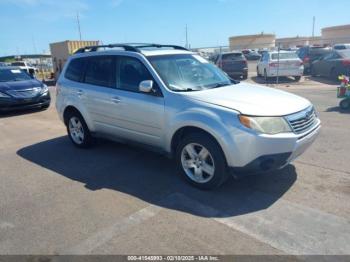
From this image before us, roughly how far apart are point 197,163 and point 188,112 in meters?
0.69

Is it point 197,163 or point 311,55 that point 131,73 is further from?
point 311,55

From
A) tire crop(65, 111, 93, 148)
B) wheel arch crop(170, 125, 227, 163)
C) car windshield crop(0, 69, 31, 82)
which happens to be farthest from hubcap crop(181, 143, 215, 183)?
car windshield crop(0, 69, 31, 82)

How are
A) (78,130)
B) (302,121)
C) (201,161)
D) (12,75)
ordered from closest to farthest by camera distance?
(302,121), (201,161), (78,130), (12,75)

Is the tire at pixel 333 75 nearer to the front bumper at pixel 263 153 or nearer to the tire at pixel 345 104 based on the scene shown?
the tire at pixel 345 104

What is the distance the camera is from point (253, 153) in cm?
383

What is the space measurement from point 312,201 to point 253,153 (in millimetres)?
930

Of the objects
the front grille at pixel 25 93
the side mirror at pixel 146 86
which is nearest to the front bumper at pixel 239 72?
the front grille at pixel 25 93

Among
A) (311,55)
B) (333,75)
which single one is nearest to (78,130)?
(333,75)

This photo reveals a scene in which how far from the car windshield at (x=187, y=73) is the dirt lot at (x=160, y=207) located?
135 centimetres

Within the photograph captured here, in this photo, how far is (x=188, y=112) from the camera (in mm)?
4250

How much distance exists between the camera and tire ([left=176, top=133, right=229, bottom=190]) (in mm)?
4090

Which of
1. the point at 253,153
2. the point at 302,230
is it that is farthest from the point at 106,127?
the point at 302,230

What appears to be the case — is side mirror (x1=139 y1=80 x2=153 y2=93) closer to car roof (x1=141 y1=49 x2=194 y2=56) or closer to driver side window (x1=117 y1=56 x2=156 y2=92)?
driver side window (x1=117 y1=56 x2=156 y2=92)

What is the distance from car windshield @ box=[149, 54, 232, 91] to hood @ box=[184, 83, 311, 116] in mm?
267
